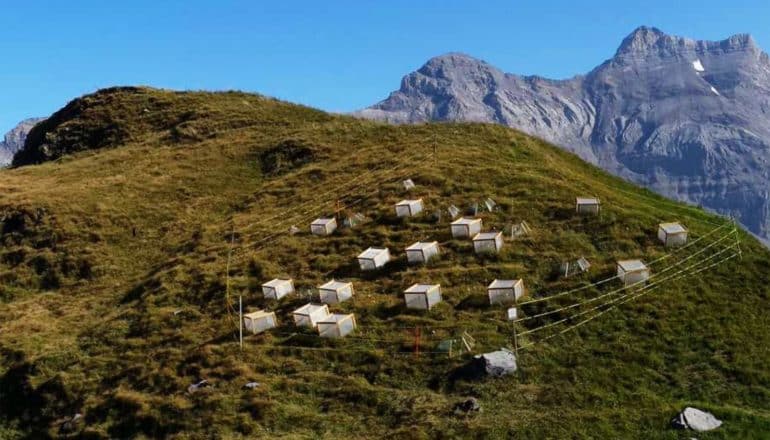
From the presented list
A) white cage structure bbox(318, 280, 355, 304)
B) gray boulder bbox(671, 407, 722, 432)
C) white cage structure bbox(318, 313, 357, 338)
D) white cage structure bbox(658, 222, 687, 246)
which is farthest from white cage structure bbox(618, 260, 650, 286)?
white cage structure bbox(318, 280, 355, 304)

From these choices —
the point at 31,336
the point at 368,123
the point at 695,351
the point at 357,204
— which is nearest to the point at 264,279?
the point at 357,204

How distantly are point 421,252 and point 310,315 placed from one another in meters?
7.80

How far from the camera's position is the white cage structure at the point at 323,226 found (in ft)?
137

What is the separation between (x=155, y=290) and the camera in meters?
39.0

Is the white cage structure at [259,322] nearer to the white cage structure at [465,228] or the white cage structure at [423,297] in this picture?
the white cage structure at [423,297]

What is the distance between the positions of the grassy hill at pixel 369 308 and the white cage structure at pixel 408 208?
1.92 ft

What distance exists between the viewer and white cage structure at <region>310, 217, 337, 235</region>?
41.7m

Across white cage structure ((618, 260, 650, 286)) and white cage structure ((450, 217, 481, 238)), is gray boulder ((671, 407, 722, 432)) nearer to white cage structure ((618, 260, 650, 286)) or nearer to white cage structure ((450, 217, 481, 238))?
white cage structure ((618, 260, 650, 286))

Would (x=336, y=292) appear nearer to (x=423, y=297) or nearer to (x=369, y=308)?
(x=369, y=308)

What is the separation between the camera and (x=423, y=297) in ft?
105

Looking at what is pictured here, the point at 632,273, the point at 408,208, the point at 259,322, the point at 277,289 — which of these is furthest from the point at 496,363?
the point at 408,208

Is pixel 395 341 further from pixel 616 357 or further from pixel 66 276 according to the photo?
pixel 66 276

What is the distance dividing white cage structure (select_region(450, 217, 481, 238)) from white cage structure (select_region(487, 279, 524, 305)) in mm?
6382

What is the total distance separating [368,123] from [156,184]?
22.7m
